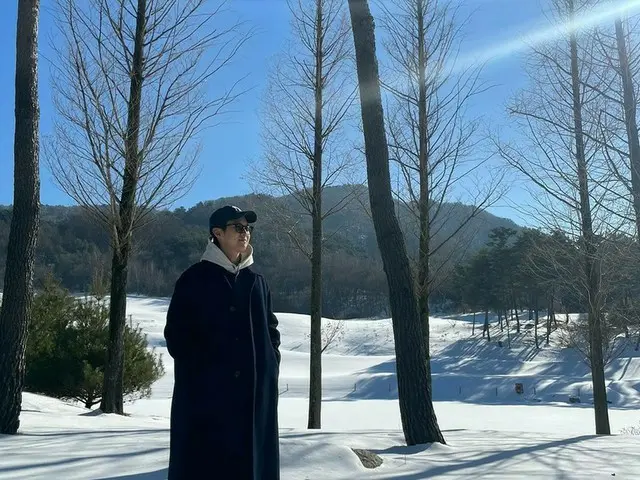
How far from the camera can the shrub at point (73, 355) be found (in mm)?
15180

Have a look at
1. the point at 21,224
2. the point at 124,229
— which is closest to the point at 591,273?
the point at 124,229

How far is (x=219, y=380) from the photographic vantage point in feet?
9.25

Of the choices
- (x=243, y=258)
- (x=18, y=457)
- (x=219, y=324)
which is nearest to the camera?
(x=219, y=324)

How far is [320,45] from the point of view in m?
11.9

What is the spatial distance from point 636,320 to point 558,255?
7.12ft

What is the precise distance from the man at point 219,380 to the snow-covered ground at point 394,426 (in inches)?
68.1

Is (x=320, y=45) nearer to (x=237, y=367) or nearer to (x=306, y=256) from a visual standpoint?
(x=306, y=256)

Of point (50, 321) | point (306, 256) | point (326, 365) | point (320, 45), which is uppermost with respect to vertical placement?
point (320, 45)

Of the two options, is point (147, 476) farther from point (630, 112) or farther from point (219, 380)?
point (630, 112)

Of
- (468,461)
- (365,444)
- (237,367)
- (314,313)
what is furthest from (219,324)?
(314,313)

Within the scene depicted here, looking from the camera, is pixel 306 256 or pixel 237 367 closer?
pixel 237 367

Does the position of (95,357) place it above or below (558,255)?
below

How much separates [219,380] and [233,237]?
675 millimetres

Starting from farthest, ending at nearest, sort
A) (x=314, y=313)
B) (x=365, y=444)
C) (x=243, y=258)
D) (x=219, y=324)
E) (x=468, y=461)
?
(x=314, y=313) < (x=365, y=444) < (x=468, y=461) < (x=243, y=258) < (x=219, y=324)
